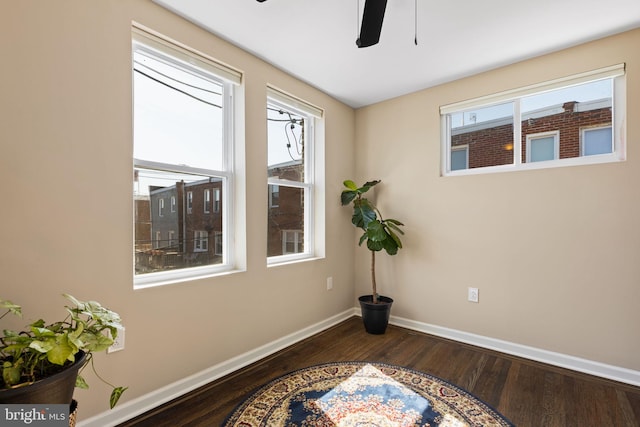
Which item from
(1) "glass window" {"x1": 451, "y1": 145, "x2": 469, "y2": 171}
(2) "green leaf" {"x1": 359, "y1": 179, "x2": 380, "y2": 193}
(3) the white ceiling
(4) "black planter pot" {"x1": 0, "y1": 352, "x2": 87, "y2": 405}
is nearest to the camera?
(4) "black planter pot" {"x1": 0, "y1": 352, "x2": 87, "y2": 405}

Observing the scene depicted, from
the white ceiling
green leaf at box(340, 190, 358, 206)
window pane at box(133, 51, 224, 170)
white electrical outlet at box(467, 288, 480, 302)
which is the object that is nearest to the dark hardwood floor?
white electrical outlet at box(467, 288, 480, 302)

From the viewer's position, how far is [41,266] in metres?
1.46

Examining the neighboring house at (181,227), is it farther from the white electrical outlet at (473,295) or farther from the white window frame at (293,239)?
the white electrical outlet at (473,295)

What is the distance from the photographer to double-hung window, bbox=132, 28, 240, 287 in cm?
193

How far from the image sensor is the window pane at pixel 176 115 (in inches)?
76.4

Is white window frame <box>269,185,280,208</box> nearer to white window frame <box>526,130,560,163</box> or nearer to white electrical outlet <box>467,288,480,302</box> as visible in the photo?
white electrical outlet <box>467,288,480,302</box>

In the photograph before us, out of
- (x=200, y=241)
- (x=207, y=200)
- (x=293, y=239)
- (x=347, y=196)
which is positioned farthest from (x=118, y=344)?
(x=347, y=196)

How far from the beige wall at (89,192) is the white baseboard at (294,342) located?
0.05 metres

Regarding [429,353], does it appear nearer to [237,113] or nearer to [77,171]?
[237,113]

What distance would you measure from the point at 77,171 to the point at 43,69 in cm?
50

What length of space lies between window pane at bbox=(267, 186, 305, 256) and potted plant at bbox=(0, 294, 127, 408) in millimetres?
1589

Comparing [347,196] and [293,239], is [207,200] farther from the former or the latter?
[347,196]

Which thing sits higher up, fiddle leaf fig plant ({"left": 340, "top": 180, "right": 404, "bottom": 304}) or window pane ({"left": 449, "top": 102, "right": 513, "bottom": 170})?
window pane ({"left": 449, "top": 102, "right": 513, "bottom": 170})

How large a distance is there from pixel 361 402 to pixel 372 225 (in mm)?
1512
